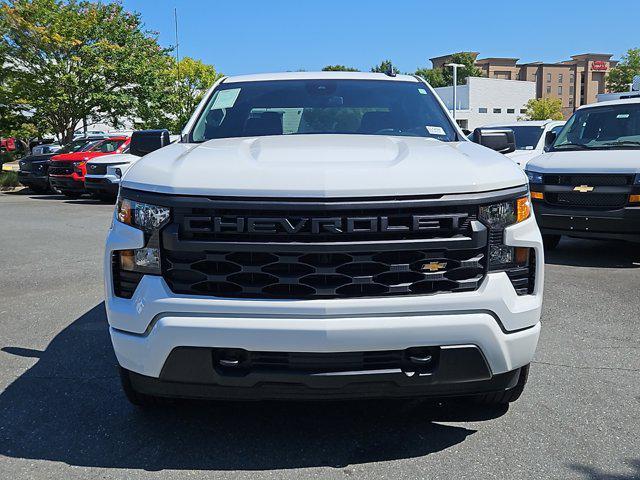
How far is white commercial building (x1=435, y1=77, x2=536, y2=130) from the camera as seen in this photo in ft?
238

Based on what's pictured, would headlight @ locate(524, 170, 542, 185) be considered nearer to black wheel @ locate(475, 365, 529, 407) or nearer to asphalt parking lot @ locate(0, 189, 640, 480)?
asphalt parking lot @ locate(0, 189, 640, 480)

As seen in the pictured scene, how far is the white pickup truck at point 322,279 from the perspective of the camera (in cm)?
281

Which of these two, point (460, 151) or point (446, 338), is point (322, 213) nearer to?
point (446, 338)

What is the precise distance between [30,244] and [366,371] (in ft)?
27.6

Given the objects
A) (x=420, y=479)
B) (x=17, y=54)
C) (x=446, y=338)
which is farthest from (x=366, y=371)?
(x=17, y=54)

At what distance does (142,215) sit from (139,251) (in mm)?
161

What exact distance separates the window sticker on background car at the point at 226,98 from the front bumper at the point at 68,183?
44.6 feet

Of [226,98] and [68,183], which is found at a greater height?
[226,98]

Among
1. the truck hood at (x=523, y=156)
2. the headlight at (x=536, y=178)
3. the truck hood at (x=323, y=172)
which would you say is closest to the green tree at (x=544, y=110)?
the truck hood at (x=523, y=156)

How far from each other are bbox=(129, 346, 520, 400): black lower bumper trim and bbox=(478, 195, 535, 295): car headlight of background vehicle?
394 millimetres

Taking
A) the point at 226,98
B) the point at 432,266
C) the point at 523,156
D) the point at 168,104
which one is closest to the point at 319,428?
the point at 432,266

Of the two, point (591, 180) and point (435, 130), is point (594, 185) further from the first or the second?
point (435, 130)

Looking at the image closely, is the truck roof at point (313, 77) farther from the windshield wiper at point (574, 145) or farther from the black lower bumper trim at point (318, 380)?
the windshield wiper at point (574, 145)

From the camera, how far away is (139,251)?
297 centimetres
